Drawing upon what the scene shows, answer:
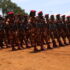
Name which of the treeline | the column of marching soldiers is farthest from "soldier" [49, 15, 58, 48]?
the treeline

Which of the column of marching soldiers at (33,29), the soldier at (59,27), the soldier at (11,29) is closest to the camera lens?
the column of marching soldiers at (33,29)

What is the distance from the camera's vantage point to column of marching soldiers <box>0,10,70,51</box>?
11.8 m

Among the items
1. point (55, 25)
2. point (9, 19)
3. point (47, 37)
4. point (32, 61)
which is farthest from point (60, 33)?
point (32, 61)

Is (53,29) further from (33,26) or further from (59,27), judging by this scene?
(33,26)

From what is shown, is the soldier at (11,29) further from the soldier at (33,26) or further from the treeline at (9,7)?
the treeline at (9,7)

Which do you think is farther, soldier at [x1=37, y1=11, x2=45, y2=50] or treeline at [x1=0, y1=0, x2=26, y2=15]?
treeline at [x1=0, y1=0, x2=26, y2=15]

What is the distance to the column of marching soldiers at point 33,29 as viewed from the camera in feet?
Answer: 38.8

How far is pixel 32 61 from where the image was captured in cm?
872

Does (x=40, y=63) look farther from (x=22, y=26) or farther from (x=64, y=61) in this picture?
(x=22, y=26)

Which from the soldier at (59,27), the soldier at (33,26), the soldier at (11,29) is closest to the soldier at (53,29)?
the soldier at (59,27)

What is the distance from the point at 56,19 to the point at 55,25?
1.99 feet

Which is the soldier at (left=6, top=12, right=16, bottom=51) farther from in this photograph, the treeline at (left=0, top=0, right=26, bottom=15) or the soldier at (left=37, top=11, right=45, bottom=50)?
the treeline at (left=0, top=0, right=26, bottom=15)

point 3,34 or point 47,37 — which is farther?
point 3,34

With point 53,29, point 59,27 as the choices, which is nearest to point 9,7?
point 59,27
